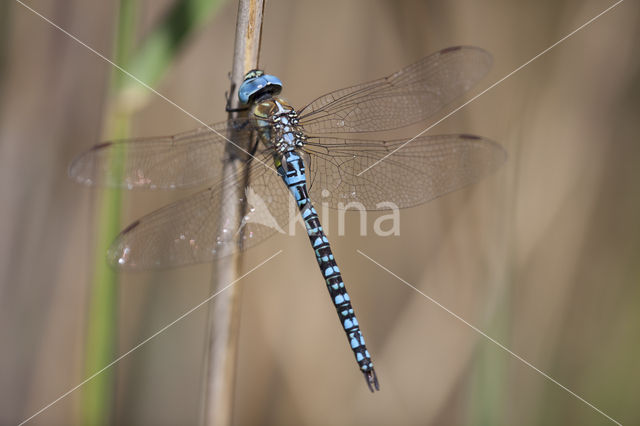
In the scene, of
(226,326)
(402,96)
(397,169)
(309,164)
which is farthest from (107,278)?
(402,96)

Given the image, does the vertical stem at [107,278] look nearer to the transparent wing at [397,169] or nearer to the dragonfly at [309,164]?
the dragonfly at [309,164]

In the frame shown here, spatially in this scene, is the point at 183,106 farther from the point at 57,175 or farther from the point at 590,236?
the point at 590,236

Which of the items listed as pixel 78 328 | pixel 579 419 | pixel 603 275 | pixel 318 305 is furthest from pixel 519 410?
pixel 78 328

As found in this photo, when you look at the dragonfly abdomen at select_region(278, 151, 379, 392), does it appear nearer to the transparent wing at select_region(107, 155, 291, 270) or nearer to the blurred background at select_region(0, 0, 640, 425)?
the transparent wing at select_region(107, 155, 291, 270)

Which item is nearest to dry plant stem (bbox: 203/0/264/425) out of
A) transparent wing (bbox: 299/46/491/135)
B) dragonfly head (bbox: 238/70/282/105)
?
dragonfly head (bbox: 238/70/282/105)

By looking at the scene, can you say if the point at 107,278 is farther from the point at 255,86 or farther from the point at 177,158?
the point at 255,86
